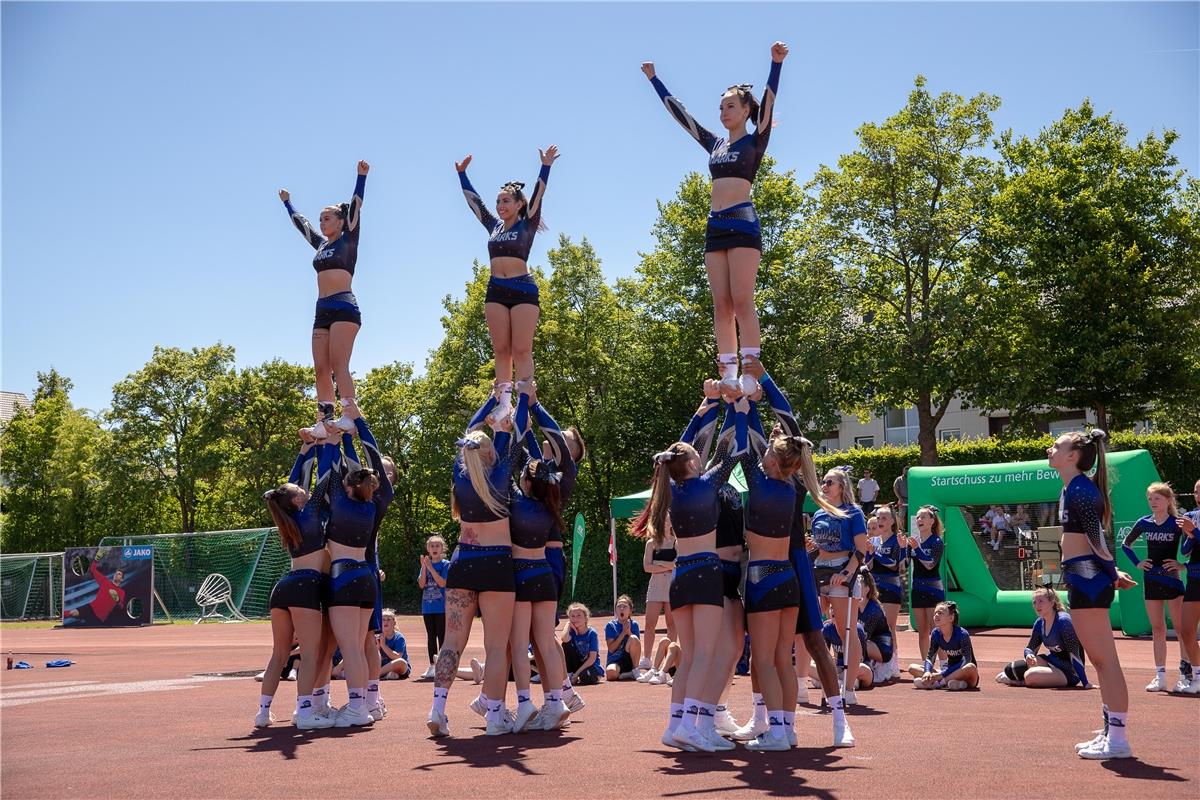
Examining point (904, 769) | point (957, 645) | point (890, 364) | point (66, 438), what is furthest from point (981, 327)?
point (66, 438)

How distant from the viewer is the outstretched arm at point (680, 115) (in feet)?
30.8

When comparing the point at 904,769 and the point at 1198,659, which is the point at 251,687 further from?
the point at 1198,659

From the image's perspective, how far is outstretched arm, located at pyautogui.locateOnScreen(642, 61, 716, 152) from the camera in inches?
370

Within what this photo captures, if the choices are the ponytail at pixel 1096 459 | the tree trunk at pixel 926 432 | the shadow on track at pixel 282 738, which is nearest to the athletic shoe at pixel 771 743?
the ponytail at pixel 1096 459

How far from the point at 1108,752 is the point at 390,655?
9.38 metres

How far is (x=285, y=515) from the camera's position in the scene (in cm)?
870

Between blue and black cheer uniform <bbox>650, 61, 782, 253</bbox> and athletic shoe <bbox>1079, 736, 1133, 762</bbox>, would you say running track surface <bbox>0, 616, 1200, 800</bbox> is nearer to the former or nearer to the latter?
athletic shoe <bbox>1079, 736, 1133, 762</bbox>

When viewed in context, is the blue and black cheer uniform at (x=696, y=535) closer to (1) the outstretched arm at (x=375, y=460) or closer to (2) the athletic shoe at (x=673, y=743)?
(2) the athletic shoe at (x=673, y=743)

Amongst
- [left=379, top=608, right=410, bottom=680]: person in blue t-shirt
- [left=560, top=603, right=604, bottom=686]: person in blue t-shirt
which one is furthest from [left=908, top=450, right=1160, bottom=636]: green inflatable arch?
[left=379, top=608, right=410, bottom=680]: person in blue t-shirt

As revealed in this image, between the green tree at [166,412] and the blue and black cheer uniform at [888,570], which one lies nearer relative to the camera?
the blue and black cheer uniform at [888,570]

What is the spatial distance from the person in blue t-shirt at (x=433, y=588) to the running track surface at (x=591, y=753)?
7.07 ft

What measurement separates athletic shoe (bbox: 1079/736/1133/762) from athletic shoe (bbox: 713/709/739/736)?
7.53 feet

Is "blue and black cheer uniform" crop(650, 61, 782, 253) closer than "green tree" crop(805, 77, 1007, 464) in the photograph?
Yes

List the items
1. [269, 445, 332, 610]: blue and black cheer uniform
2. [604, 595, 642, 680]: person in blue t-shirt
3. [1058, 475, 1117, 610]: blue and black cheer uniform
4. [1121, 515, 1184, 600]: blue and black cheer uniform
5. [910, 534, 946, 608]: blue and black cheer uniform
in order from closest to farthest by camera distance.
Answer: [1058, 475, 1117, 610]: blue and black cheer uniform < [269, 445, 332, 610]: blue and black cheer uniform < [1121, 515, 1184, 600]: blue and black cheer uniform < [910, 534, 946, 608]: blue and black cheer uniform < [604, 595, 642, 680]: person in blue t-shirt
